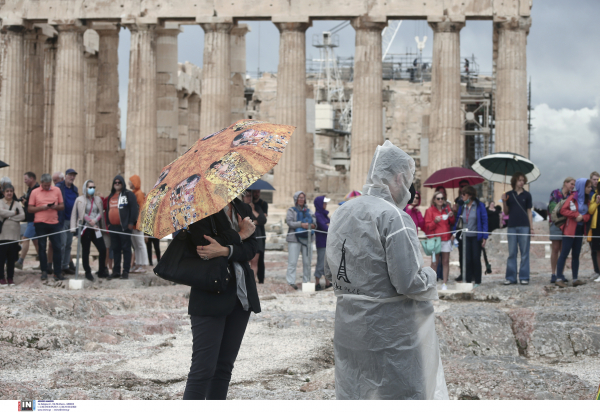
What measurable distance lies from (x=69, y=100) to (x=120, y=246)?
15.1 m

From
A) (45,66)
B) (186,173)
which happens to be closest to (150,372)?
(186,173)

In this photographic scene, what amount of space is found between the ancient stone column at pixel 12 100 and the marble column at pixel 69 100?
1364 mm

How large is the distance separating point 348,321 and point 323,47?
43.2 m

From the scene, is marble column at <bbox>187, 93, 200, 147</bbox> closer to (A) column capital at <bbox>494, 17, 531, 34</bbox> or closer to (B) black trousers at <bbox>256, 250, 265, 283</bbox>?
(A) column capital at <bbox>494, 17, 531, 34</bbox>

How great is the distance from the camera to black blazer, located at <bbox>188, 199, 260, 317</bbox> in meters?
4.62

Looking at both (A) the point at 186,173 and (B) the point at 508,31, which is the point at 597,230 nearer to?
(A) the point at 186,173

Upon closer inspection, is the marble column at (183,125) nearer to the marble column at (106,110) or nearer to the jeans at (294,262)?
the marble column at (106,110)

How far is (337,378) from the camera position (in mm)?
4168

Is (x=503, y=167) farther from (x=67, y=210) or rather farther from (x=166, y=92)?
(x=166, y=92)

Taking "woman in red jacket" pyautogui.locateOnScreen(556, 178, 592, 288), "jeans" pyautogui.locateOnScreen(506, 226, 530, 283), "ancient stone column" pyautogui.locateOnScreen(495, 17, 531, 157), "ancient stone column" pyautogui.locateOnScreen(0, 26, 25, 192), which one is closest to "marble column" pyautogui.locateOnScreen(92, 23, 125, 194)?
"ancient stone column" pyautogui.locateOnScreen(0, 26, 25, 192)

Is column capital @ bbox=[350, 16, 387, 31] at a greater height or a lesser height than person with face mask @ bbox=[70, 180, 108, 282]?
greater

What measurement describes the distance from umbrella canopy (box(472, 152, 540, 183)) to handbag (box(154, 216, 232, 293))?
1008 centimetres

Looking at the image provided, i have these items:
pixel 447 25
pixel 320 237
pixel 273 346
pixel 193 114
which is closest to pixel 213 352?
pixel 273 346

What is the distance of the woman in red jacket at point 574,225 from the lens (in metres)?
11.8
